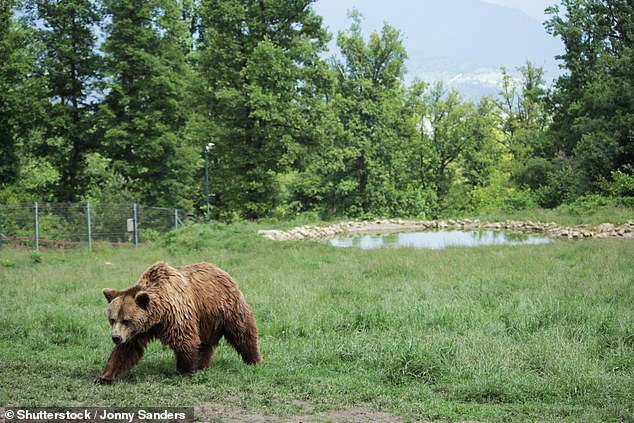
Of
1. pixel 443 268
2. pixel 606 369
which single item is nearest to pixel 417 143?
pixel 443 268

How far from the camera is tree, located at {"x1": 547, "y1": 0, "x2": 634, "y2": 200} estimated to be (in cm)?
2938

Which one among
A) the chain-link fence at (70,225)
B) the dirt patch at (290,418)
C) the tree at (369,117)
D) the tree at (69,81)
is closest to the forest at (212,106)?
the tree at (69,81)

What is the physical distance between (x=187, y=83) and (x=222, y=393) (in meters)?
27.1

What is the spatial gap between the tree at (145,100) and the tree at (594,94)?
20393 mm

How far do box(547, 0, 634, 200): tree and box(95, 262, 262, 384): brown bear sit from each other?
88.4ft

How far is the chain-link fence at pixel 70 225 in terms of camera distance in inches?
886

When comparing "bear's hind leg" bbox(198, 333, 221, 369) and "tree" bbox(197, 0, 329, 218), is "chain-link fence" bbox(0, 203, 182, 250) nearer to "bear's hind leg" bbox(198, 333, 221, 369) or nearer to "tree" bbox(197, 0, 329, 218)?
"tree" bbox(197, 0, 329, 218)

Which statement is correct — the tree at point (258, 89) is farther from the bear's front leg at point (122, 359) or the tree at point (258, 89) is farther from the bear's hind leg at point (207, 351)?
the bear's front leg at point (122, 359)

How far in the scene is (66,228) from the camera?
75.5 ft

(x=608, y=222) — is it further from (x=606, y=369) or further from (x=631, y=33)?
(x=606, y=369)

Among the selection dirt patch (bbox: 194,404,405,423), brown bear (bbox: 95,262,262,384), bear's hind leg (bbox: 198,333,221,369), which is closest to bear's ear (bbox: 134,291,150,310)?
brown bear (bbox: 95,262,262,384)

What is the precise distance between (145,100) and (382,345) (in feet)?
89.8

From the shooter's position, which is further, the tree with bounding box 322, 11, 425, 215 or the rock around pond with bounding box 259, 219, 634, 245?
the tree with bounding box 322, 11, 425, 215

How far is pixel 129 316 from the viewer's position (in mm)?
5723
